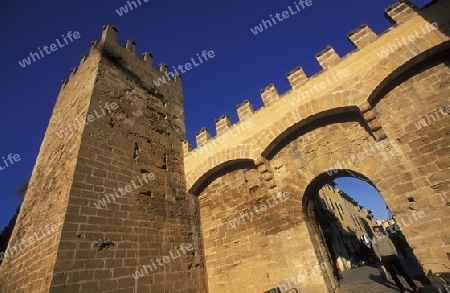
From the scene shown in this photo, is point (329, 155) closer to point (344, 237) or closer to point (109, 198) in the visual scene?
point (109, 198)

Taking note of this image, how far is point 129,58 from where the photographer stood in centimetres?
851

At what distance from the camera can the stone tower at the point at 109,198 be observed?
4.54 metres

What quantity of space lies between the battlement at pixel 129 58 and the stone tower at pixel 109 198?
5cm

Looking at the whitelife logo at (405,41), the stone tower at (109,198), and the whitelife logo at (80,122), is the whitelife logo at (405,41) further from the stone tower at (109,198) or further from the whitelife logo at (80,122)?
the whitelife logo at (80,122)

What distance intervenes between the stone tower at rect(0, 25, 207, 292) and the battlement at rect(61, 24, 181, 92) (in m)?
0.05

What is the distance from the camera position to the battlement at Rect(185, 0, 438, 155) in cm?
557

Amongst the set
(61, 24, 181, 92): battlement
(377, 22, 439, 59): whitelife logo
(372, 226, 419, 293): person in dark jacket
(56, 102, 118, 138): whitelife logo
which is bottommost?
(372, 226, 419, 293): person in dark jacket

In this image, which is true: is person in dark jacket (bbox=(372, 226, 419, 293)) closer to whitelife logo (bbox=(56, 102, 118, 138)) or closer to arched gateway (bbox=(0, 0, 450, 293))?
arched gateway (bbox=(0, 0, 450, 293))

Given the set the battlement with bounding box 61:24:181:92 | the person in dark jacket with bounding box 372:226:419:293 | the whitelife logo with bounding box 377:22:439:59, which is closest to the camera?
the whitelife logo with bounding box 377:22:439:59

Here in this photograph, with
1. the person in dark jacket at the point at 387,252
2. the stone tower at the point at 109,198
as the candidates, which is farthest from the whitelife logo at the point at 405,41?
the stone tower at the point at 109,198

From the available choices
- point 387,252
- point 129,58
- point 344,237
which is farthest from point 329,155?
point 344,237

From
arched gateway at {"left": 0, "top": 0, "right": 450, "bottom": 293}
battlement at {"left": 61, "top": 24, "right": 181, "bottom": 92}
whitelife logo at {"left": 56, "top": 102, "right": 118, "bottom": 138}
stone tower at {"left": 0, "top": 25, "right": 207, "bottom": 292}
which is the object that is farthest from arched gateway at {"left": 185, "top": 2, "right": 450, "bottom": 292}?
battlement at {"left": 61, "top": 24, "right": 181, "bottom": 92}

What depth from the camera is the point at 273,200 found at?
6.22 metres

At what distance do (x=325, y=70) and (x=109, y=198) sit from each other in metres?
5.85
